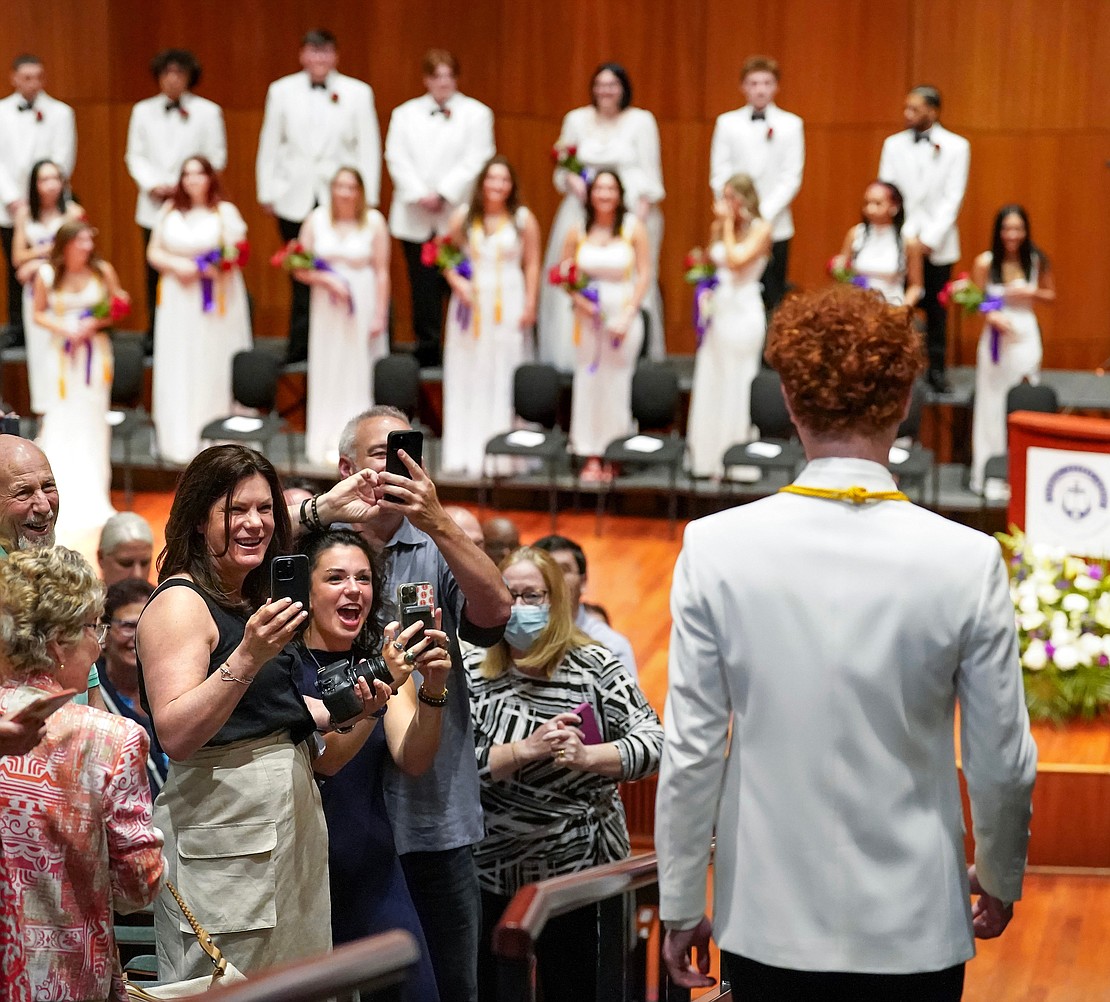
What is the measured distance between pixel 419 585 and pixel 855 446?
112 cm

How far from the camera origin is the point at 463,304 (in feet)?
33.5

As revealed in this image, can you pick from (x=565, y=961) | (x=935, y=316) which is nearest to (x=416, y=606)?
(x=565, y=961)

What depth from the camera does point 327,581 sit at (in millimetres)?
3439

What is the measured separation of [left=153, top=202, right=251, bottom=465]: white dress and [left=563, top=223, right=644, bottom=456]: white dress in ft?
6.64

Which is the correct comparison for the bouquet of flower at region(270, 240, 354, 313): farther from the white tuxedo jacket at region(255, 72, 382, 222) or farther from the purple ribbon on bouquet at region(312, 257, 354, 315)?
the white tuxedo jacket at region(255, 72, 382, 222)

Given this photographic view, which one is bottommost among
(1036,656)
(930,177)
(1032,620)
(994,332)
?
(1036,656)

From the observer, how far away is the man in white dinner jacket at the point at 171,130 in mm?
11133

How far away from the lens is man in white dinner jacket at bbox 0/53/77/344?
37.0 feet

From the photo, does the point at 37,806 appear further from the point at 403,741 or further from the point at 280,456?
the point at 280,456

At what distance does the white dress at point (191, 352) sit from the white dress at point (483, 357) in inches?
51.2

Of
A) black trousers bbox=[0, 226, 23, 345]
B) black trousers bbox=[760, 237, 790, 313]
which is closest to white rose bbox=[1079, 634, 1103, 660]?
black trousers bbox=[760, 237, 790, 313]

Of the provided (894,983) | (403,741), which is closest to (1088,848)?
(403,741)

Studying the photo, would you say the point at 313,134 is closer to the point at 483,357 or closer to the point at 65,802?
the point at 483,357

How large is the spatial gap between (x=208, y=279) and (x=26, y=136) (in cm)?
187
